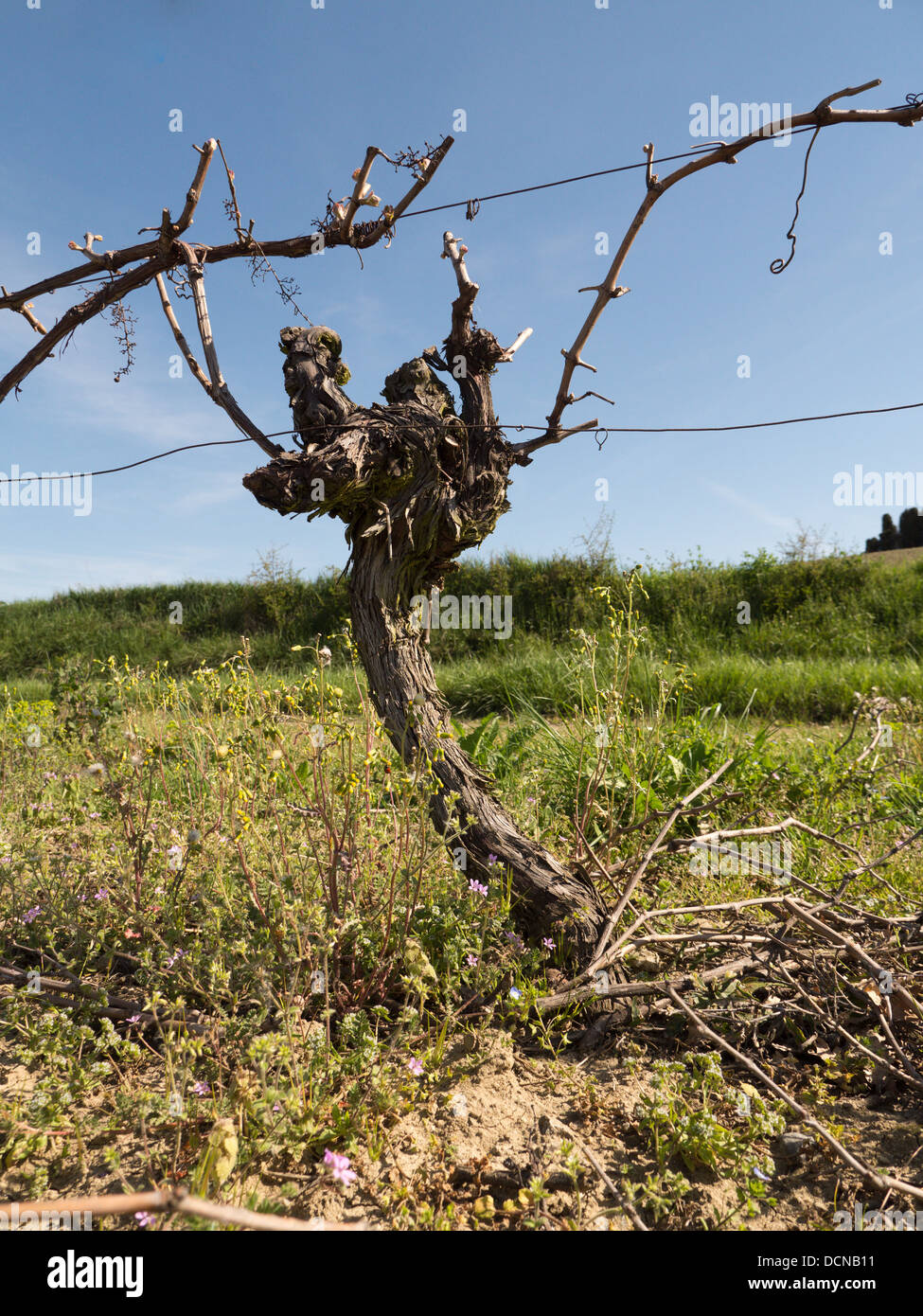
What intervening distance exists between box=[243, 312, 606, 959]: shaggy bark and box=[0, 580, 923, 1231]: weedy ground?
0.13 metres

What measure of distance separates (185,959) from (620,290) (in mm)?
2635

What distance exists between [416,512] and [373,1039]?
5.80ft

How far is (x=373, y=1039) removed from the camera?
1.94m

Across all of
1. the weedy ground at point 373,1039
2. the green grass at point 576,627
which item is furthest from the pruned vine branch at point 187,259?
the green grass at point 576,627

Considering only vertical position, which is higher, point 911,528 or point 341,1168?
point 911,528

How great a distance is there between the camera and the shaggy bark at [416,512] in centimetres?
240

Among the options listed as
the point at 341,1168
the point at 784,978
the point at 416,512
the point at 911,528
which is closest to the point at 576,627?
the point at 416,512

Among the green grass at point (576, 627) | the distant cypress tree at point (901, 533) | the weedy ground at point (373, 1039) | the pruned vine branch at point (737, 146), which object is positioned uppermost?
the distant cypress tree at point (901, 533)

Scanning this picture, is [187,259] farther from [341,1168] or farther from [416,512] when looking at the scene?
[341,1168]

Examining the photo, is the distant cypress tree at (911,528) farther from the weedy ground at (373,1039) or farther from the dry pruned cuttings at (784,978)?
the dry pruned cuttings at (784,978)

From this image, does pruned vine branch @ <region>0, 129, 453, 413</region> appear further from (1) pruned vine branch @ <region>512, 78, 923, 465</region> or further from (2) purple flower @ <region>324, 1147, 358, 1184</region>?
(2) purple flower @ <region>324, 1147, 358, 1184</region>

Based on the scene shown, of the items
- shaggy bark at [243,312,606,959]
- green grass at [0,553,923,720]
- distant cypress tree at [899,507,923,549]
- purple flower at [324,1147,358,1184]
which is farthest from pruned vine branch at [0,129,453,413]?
distant cypress tree at [899,507,923,549]

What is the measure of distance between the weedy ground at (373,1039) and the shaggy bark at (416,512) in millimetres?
134

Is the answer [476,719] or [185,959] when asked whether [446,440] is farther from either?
[476,719]
